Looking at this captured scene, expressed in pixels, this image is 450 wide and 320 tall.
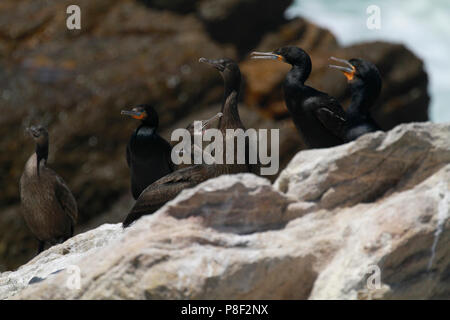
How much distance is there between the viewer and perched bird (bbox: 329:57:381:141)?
6824 millimetres

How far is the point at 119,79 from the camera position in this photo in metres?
16.8

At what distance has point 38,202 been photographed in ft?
30.0

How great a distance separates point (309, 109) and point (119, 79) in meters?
9.72

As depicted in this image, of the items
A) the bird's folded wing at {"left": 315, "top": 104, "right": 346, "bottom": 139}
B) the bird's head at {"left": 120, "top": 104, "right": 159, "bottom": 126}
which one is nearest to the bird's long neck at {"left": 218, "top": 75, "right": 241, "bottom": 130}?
the bird's folded wing at {"left": 315, "top": 104, "right": 346, "bottom": 139}

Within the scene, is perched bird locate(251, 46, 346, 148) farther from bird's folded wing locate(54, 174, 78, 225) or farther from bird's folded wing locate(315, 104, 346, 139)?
bird's folded wing locate(54, 174, 78, 225)

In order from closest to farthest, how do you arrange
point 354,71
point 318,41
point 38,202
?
point 354,71 < point 38,202 < point 318,41

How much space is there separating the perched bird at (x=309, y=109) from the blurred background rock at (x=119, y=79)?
7766mm

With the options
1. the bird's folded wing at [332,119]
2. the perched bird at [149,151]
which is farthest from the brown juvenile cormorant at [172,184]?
the perched bird at [149,151]

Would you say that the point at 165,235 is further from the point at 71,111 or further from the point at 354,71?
the point at 71,111

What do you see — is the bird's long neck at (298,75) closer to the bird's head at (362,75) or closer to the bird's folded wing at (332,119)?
the bird's folded wing at (332,119)

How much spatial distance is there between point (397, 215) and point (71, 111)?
1244 cm

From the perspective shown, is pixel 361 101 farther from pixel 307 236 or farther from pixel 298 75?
pixel 307 236

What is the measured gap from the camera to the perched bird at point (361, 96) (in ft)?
22.4

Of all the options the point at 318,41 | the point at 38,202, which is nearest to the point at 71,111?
the point at 318,41
